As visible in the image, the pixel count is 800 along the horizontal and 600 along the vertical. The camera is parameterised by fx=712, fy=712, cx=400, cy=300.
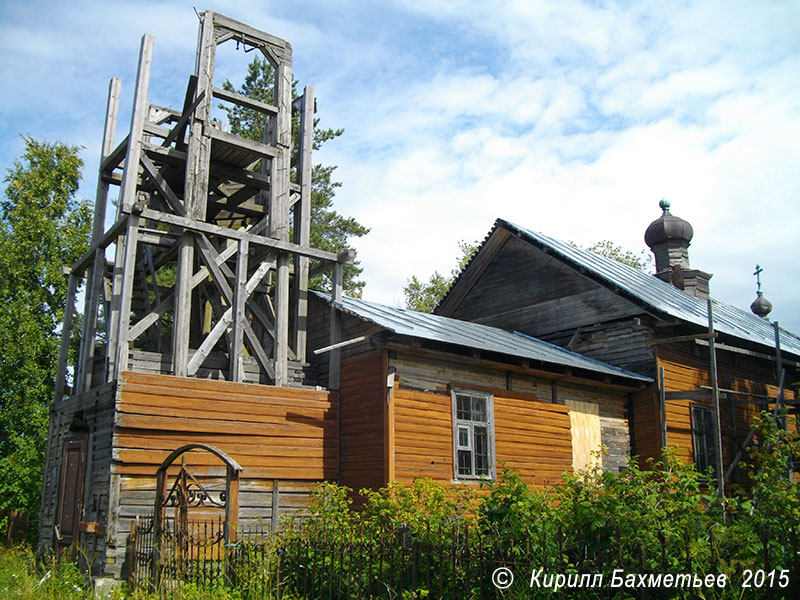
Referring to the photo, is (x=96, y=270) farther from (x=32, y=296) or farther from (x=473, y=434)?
(x=32, y=296)

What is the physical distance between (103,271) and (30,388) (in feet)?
32.0

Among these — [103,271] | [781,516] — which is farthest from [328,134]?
[781,516]

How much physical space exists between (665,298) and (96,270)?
46.6ft

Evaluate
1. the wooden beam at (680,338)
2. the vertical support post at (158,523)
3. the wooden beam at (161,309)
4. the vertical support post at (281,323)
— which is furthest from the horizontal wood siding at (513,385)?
the vertical support post at (158,523)

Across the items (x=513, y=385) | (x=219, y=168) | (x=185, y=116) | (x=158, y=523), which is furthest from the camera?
(x=219, y=168)

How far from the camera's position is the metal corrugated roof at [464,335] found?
13.2 metres

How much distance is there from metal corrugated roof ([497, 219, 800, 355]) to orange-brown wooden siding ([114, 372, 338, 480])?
28.4ft

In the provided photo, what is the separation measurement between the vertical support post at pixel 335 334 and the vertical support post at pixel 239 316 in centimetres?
188

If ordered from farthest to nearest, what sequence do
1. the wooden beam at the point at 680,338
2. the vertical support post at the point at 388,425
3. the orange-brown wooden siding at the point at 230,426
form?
the wooden beam at the point at 680,338, the vertical support post at the point at 388,425, the orange-brown wooden siding at the point at 230,426

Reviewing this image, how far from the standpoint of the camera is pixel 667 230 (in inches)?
950

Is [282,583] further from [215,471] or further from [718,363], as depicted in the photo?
[718,363]

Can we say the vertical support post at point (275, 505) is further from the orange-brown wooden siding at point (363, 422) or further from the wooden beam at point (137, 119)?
the wooden beam at point (137, 119)

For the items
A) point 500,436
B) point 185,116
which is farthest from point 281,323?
point 500,436

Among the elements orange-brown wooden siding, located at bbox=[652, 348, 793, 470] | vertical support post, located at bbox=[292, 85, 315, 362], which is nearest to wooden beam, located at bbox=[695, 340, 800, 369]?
orange-brown wooden siding, located at bbox=[652, 348, 793, 470]
